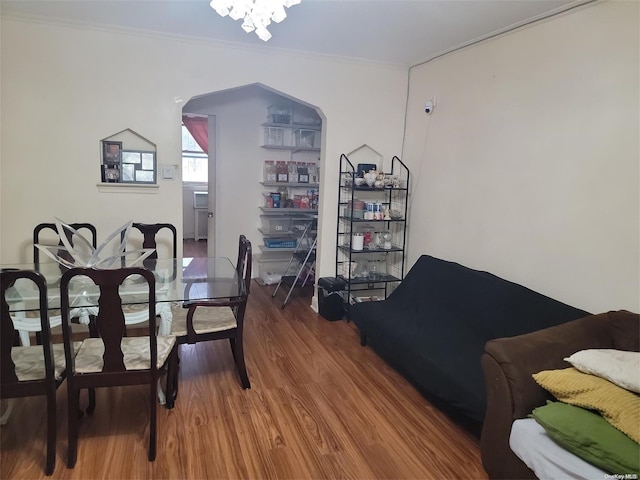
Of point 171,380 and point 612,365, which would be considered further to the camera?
point 171,380

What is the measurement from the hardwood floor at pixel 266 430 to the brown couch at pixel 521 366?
27cm

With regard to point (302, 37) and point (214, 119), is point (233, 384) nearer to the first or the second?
point (302, 37)

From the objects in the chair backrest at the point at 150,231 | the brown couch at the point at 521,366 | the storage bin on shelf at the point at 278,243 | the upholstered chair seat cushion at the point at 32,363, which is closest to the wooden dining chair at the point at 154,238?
the chair backrest at the point at 150,231

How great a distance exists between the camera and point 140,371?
82.4 inches

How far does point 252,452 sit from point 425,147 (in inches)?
119

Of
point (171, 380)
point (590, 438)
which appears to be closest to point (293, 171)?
point (171, 380)

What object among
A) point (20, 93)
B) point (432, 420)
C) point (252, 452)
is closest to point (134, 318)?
point (252, 452)

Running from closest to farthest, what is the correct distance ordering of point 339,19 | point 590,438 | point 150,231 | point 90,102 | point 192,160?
1. point 590,438
2. point 339,19
3. point 90,102
4. point 150,231
5. point 192,160

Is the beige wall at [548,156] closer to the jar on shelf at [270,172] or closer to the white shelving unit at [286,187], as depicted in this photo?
the white shelving unit at [286,187]

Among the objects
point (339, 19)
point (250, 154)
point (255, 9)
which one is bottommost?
point (250, 154)

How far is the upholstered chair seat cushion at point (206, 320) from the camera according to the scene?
2.66 meters

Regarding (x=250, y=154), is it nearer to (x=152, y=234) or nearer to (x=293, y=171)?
(x=293, y=171)

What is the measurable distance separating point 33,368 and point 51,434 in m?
0.32

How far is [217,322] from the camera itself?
2.75 meters
